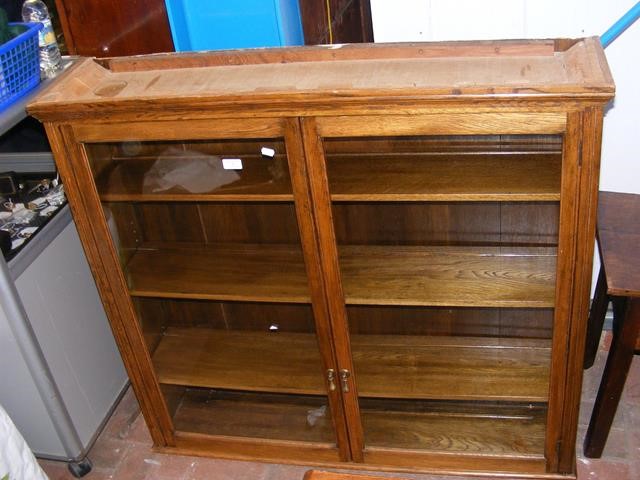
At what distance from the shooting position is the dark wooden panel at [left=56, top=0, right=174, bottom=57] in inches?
83.6

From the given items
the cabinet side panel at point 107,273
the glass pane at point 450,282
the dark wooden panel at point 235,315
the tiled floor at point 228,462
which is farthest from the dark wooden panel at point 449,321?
the cabinet side panel at point 107,273

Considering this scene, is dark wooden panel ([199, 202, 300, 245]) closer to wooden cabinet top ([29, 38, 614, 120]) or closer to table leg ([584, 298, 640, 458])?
wooden cabinet top ([29, 38, 614, 120])

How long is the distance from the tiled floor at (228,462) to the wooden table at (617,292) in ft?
0.25

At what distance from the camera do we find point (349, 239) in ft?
7.16

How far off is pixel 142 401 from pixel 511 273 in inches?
48.2

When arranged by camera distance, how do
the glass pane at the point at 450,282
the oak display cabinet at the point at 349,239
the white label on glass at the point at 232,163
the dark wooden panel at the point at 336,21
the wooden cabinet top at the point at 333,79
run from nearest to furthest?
1. the wooden cabinet top at the point at 333,79
2. the oak display cabinet at the point at 349,239
3. the glass pane at the point at 450,282
4. the white label on glass at the point at 232,163
5. the dark wooden panel at the point at 336,21

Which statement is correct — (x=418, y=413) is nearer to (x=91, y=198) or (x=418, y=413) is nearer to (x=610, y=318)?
(x=610, y=318)

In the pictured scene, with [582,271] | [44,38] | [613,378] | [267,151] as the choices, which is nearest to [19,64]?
[44,38]

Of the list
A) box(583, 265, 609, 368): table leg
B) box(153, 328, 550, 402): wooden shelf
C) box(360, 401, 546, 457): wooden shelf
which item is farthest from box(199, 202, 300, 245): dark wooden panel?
box(583, 265, 609, 368): table leg

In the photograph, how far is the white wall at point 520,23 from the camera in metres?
2.10

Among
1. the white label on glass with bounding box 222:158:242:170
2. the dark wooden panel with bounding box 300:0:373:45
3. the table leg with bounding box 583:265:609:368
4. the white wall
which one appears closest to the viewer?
the white label on glass with bounding box 222:158:242:170

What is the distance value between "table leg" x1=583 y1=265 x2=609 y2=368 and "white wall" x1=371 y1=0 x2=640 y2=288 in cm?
55

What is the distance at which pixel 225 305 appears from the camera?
98.3 inches

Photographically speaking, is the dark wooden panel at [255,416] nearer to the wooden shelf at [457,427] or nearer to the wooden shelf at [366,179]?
the wooden shelf at [457,427]
